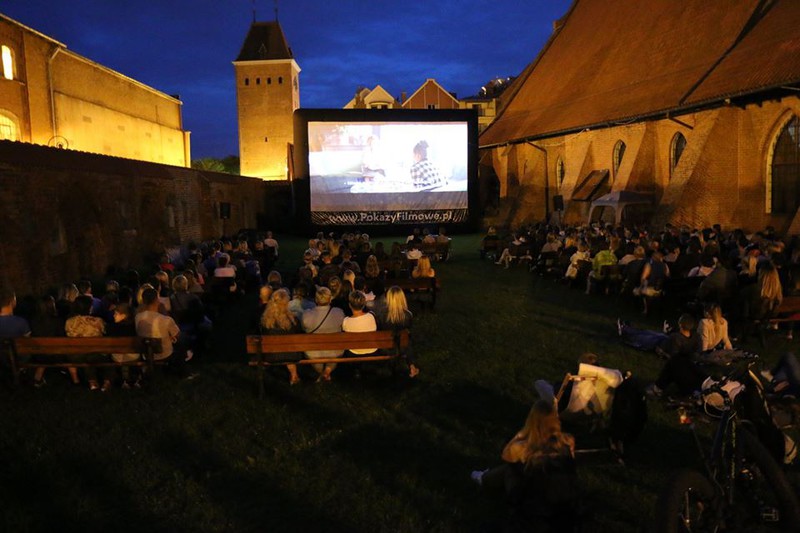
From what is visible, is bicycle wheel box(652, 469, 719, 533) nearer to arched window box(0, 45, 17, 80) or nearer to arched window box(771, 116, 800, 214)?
arched window box(771, 116, 800, 214)

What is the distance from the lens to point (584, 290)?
520 inches

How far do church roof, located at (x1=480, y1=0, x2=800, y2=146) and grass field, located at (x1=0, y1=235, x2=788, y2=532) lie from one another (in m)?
12.7

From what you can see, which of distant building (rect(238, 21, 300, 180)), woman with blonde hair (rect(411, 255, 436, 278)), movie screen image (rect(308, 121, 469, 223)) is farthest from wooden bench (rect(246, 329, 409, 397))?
distant building (rect(238, 21, 300, 180))

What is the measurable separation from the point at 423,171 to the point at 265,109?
80.8ft

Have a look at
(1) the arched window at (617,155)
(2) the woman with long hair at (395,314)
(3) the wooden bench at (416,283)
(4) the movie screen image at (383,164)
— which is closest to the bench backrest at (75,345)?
(2) the woman with long hair at (395,314)

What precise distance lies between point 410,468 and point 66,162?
10.9 meters

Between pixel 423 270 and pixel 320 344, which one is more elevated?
pixel 423 270

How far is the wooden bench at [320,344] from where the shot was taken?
6.54 m

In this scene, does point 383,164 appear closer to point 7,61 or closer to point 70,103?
point 7,61

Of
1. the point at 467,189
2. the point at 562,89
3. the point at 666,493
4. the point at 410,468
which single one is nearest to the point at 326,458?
the point at 410,468

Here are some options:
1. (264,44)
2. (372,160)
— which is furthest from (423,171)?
(264,44)

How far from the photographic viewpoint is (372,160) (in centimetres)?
Answer: 2741

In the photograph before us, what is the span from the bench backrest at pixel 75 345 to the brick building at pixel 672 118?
15057mm

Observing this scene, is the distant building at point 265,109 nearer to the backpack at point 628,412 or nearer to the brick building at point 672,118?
the brick building at point 672,118
